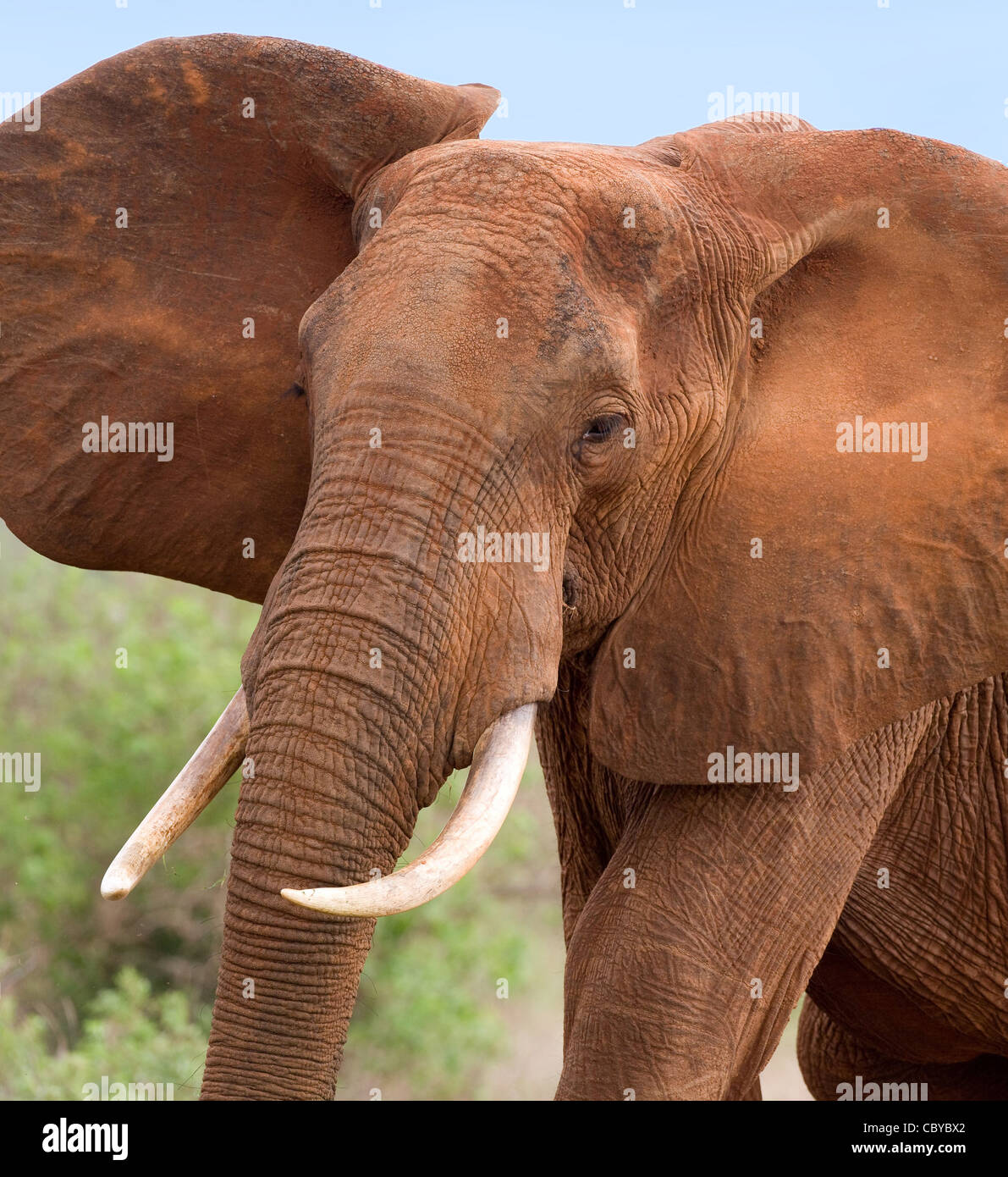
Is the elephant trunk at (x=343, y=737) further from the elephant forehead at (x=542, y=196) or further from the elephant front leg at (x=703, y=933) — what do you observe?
the elephant front leg at (x=703, y=933)

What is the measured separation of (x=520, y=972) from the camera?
11.1 metres

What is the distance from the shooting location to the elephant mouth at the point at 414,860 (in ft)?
11.3

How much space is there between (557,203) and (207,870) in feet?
22.6

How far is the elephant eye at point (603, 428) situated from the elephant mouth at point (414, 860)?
0.58 m

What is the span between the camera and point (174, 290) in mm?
4633

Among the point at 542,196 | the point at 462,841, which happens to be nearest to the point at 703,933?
the point at 462,841

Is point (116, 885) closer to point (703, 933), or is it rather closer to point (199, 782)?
point (199, 782)

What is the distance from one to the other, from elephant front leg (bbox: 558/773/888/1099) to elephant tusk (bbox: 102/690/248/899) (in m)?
0.91

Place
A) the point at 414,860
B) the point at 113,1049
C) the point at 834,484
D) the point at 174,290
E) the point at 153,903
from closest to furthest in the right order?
1. the point at 414,860
2. the point at 834,484
3. the point at 174,290
4. the point at 113,1049
5. the point at 153,903

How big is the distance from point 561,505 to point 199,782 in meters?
1.02

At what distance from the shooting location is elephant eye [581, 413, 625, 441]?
12.7 feet

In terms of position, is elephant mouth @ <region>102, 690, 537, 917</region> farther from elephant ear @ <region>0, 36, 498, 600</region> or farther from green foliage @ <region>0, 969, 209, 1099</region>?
green foliage @ <region>0, 969, 209, 1099</region>

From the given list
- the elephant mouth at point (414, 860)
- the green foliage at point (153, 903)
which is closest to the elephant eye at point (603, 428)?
the elephant mouth at point (414, 860)

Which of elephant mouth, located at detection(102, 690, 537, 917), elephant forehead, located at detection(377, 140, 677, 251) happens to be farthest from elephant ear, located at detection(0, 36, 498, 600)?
elephant mouth, located at detection(102, 690, 537, 917)
